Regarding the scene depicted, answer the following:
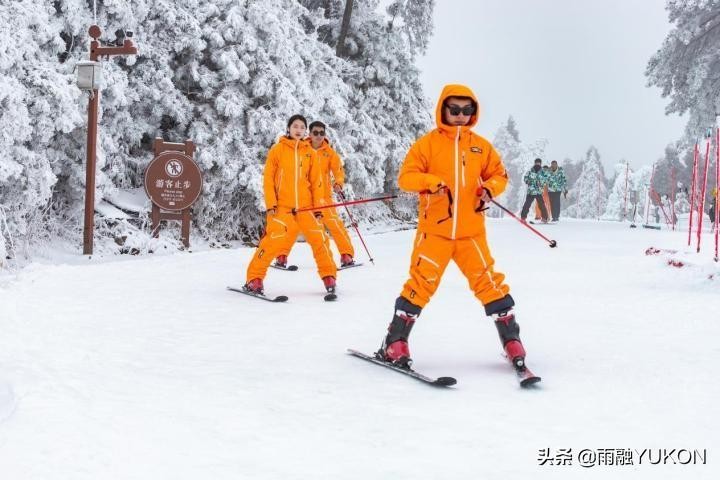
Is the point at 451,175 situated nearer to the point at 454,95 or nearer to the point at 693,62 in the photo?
the point at 454,95

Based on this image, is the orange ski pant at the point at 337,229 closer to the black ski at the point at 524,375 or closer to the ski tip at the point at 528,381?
the black ski at the point at 524,375

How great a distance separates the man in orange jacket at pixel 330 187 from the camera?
33.3 ft

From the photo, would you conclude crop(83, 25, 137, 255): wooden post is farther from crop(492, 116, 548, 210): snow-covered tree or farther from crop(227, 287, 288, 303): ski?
crop(492, 116, 548, 210): snow-covered tree

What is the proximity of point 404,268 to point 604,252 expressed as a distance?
4569 millimetres

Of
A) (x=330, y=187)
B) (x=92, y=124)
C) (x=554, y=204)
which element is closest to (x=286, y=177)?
(x=330, y=187)

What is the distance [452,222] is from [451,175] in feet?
1.02

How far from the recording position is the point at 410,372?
4508 mm

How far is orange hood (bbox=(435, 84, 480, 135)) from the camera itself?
4691mm

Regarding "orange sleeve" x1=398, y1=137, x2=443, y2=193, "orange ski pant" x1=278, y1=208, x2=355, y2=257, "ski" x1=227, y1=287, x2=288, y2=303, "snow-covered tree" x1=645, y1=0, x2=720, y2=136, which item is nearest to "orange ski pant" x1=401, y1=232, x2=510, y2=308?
"orange sleeve" x1=398, y1=137, x2=443, y2=193

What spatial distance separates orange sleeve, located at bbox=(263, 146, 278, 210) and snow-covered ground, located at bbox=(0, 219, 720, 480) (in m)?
1.05

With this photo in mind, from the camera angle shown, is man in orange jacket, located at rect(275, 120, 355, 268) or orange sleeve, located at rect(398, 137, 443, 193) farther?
man in orange jacket, located at rect(275, 120, 355, 268)

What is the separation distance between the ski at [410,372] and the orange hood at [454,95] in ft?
5.19

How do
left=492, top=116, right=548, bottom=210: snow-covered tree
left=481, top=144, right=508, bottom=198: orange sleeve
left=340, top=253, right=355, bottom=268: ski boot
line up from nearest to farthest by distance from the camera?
1. left=481, top=144, right=508, bottom=198: orange sleeve
2. left=340, top=253, right=355, bottom=268: ski boot
3. left=492, top=116, right=548, bottom=210: snow-covered tree

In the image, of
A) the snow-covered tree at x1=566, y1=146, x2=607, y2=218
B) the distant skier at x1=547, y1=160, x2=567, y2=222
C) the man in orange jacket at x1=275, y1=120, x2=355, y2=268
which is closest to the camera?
the man in orange jacket at x1=275, y1=120, x2=355, y2=268
